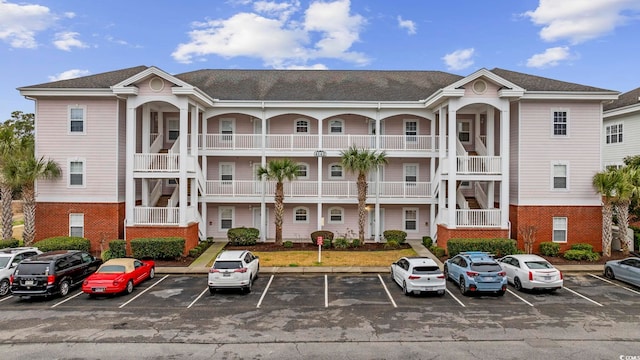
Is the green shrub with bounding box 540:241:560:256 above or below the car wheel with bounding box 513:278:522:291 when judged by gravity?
above

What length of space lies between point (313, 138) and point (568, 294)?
53.0 feet

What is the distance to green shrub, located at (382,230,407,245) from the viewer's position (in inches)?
996

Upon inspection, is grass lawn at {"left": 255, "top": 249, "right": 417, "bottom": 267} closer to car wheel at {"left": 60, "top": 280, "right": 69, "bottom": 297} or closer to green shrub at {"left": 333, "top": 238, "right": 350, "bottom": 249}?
green shrub at {"left": 333, "top": 238, "right": 350, "bottom": 249}

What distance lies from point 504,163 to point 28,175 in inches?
1032

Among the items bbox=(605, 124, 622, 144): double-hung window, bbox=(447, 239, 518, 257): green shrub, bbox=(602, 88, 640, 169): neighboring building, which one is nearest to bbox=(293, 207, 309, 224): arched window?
Result: bbox=(447, 239, 518, 257): green shrub

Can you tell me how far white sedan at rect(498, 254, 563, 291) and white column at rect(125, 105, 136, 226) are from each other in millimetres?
19341

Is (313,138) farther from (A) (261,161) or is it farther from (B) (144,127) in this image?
(B) (144,127)

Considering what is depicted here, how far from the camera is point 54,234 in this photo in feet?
77.8

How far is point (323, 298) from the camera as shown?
15.5 metres

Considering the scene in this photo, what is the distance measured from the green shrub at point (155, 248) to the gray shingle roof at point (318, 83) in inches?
372

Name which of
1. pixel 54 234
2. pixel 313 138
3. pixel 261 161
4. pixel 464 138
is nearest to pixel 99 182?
pixel 54 234

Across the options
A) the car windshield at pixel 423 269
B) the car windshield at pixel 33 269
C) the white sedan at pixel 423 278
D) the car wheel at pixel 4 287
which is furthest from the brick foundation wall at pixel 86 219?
the car windshield at pixel 423 269

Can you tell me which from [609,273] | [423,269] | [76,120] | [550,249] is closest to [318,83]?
[76,120]

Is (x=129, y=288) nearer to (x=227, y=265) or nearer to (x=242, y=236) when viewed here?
(x=227, y=265)
